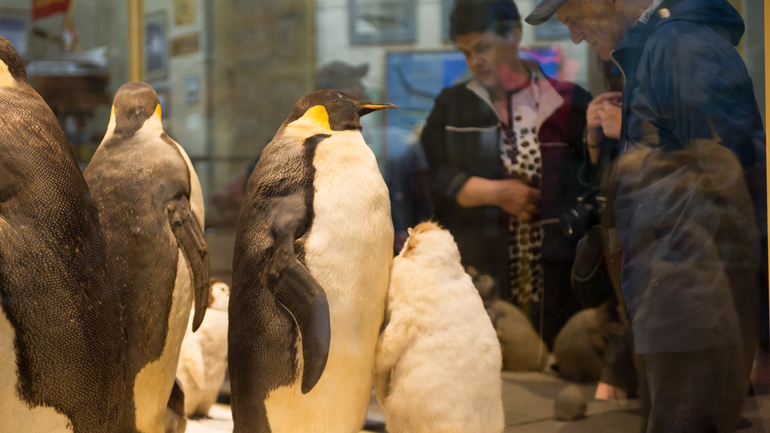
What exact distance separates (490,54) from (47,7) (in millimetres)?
1442

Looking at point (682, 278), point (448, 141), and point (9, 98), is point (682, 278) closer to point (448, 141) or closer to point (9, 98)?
point (448, 141)

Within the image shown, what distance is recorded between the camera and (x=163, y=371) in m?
1.23

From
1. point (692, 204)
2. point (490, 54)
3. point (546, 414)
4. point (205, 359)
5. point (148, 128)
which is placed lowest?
point (546, 414)

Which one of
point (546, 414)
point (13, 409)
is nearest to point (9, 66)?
point (13, 409)

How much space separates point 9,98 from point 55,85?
122 cm

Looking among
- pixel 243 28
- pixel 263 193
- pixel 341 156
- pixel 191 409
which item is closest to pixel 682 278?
pixel 341 156

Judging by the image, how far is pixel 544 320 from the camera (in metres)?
1.69

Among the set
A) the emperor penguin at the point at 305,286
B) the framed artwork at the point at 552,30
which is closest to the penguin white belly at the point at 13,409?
the emperor penguin at the point at 305,286

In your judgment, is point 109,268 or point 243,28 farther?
point 243,28

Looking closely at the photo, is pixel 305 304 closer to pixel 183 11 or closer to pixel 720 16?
pixel 720 16

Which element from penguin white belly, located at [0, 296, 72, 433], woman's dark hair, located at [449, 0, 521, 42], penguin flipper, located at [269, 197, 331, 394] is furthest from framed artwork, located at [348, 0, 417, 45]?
penguin white belly, located at [0, 296, 72, 433]

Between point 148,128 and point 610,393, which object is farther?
point 610,393

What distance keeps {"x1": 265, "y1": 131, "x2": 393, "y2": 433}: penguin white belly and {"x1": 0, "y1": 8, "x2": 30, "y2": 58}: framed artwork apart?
50.4 inches

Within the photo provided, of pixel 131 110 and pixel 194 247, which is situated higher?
pixel 131 110
